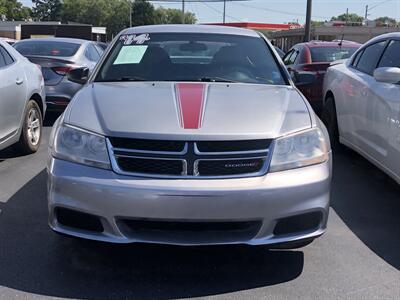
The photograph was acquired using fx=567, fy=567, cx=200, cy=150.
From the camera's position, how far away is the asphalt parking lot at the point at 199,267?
337 cm

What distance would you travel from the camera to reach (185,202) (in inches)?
124

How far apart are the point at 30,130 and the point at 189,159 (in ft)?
12.9

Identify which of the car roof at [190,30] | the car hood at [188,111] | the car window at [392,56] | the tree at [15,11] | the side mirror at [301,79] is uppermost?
the tree at [15,11]

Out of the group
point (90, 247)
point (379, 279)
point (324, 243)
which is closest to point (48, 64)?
point (90, 247)

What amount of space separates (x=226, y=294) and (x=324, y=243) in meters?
1.11

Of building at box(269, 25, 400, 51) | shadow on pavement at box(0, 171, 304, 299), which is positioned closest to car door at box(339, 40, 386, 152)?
shadow on pavement at box(0, 171, 304, 299)

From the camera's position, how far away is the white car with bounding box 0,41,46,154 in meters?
→ 5.84

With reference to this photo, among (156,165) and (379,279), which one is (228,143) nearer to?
(156,165)

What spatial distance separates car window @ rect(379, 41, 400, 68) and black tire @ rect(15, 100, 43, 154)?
393 centimetres

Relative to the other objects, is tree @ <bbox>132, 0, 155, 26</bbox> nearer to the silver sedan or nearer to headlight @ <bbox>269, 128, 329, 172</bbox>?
the silver sedan

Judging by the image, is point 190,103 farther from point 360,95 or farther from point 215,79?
point 360,95

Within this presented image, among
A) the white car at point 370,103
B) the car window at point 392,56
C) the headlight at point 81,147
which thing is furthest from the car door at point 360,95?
the headlight at point 81,147

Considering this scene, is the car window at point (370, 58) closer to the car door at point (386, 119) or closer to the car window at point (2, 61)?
the car door at point (386, 119)

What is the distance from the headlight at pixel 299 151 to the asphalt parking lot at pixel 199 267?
525mm
